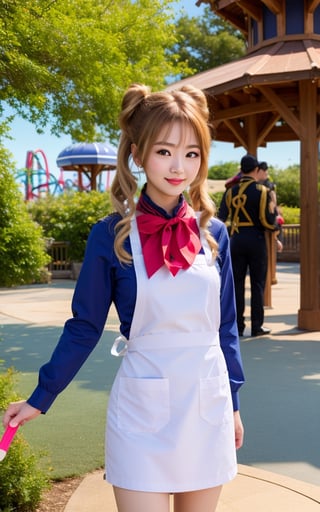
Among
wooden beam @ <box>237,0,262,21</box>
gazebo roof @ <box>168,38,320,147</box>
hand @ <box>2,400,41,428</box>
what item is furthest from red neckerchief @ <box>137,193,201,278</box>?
wooden beam @ <box>237,0,262,21</box>

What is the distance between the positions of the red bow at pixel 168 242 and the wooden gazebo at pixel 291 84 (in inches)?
240

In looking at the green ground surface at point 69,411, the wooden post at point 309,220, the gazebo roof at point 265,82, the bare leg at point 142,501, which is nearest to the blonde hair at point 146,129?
the bare leg at point 142,501

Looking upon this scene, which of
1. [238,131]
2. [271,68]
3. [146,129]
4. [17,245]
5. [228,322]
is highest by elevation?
[271,68]

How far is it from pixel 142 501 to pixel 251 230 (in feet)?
20.9

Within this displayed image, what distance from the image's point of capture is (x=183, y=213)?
2.05 m

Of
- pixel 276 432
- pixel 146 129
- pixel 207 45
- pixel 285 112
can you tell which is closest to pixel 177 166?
pixel 146 129

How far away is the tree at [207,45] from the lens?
3028 centimetres

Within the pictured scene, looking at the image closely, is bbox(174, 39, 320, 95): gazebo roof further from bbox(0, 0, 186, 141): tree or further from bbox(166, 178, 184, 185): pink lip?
bbox(166, 178, 184, 185): pink lip

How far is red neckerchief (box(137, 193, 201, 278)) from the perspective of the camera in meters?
1.92

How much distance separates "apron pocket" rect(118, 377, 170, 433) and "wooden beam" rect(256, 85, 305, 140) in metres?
7.28

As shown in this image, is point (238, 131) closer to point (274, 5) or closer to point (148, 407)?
point (274, 5)

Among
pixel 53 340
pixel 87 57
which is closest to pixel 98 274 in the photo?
pixel 87 57

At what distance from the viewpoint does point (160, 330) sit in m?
1.89

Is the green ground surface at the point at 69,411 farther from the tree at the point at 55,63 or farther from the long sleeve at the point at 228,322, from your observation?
the tree at the point at 55,63
